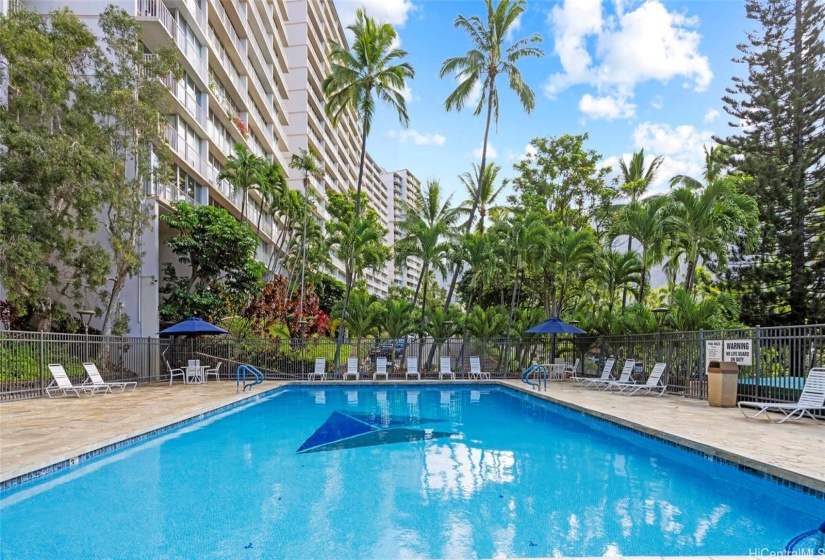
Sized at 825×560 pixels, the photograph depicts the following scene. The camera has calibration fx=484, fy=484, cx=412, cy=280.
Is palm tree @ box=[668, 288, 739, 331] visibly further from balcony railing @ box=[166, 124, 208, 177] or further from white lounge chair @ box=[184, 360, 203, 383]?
balcony railing @ box=[166, 124, 208, 177]

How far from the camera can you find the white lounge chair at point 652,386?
13.1 m

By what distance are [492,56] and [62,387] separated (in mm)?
19341

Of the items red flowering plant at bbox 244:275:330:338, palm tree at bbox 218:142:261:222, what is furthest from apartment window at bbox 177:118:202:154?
red flowering plant at bbox 244:275:330:338

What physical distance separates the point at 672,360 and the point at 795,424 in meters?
5.44

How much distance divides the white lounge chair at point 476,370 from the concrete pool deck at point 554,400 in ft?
18.3

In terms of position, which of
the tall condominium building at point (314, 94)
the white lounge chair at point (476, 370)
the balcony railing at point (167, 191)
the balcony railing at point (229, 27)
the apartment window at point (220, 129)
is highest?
the tall condominium building at point (314, 94)

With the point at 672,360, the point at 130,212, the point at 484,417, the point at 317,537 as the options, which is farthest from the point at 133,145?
the point at 672,360

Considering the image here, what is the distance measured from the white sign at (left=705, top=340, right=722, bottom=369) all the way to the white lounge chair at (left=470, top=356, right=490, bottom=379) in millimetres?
9099

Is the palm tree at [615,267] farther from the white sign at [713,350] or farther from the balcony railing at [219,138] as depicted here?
the balcony railing at [219,138]

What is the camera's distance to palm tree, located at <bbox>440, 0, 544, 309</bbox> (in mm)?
20266

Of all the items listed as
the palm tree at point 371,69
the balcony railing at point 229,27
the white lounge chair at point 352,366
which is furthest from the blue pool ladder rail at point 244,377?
the balcony railing at point 229,27

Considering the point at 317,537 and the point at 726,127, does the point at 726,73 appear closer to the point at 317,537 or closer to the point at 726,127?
the point at 726,127

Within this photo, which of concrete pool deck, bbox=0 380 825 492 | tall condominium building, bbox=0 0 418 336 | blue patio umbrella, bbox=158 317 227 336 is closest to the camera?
concrete pool deck, bbox=0 380 825 492

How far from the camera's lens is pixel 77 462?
21.6 ft
